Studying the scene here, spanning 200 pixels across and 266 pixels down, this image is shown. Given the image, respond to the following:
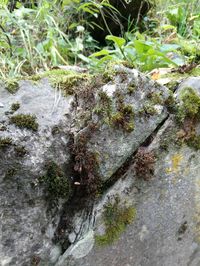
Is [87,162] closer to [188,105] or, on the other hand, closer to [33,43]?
[188,105]

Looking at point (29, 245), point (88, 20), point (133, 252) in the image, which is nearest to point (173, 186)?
point (133, 252)

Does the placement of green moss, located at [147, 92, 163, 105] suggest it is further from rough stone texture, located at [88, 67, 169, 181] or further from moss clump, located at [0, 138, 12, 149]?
moss clump, located at [0, 138, 12, 149]

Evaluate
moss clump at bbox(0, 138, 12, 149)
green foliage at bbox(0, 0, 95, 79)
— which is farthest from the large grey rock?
green foliage at bbox(0, 0, 95, 79)

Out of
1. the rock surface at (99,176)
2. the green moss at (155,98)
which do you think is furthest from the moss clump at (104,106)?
the green moss at (155,98)

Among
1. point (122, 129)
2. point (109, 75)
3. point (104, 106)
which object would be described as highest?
point (109, 75)

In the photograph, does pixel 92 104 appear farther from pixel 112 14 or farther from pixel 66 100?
pixel 112 14

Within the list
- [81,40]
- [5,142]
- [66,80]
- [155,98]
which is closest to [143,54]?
[155,98]

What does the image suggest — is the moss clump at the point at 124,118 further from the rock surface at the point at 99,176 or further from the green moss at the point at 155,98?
the green moss at the point at 155,98
